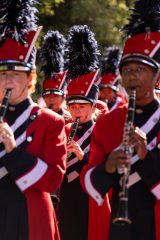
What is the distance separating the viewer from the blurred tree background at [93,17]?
18531mm

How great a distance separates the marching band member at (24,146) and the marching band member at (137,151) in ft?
0.95

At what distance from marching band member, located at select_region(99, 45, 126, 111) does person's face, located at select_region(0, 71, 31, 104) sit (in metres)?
7.72

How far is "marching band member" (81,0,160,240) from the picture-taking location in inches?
199

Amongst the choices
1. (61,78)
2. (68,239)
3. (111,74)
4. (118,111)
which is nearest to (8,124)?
(118,111)

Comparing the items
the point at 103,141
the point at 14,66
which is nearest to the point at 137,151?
the point at 103,141

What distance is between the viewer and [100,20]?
767 inches

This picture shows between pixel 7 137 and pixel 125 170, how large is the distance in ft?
2.78

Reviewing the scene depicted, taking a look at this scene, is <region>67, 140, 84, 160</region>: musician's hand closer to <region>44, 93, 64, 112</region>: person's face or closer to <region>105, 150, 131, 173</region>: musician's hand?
<region>105, 150, 131, 173</region>: musician's hand

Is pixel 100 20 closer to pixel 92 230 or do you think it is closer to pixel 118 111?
pixel 92 230

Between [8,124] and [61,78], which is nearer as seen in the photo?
[8,124]

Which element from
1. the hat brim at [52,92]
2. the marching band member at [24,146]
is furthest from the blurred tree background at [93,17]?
the marching band member at [24,146]

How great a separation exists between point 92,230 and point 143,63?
87.2 inches

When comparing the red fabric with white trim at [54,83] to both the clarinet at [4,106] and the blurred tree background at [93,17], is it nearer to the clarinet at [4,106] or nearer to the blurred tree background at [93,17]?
the clarinet at [4,106]

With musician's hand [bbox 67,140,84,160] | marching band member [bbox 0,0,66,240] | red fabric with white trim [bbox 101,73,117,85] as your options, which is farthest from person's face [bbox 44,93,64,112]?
red fabric with white trim [bbox 101,73,117,85]
